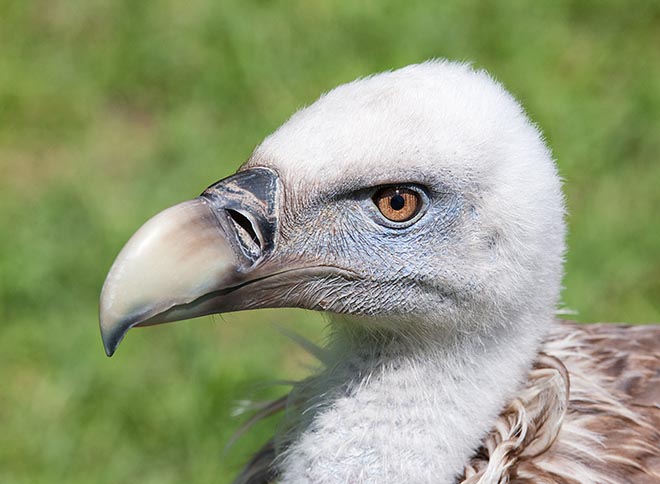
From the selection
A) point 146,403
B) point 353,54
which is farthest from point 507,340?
point 353,54

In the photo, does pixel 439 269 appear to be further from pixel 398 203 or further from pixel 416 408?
pixel 416 408

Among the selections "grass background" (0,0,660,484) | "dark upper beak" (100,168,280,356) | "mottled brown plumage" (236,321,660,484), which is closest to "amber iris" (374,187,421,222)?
"dark upper beak" (100,168,280,356)

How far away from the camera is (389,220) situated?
231 cm

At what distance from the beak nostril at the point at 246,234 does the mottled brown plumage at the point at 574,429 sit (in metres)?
0.72

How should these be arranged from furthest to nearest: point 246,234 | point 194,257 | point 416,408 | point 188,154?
point 188,154 → point 416,408 → point 246,234 → point 194,257

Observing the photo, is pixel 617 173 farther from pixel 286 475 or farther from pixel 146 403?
pixel 286 475

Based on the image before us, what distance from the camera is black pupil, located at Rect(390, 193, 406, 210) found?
89.7 inches

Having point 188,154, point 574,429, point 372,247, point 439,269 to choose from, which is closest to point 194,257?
point 372,247

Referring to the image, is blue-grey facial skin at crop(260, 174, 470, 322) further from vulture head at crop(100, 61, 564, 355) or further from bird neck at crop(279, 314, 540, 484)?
bird neck at crop(279, 314, 540, 484)

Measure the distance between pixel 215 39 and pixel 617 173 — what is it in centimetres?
228

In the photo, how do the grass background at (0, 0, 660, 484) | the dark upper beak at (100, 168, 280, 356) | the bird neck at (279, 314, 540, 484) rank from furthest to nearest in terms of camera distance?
the grass background at (0, 0, 660, 484)
the bird neck at (279, 314, 540, 484)
the dark upper beak at (100, 168, 280, 356)

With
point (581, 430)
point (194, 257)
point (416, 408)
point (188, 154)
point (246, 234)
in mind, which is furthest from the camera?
point (188, 154)

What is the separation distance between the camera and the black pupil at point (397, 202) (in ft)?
7.48

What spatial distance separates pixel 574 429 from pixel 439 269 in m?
0.56
